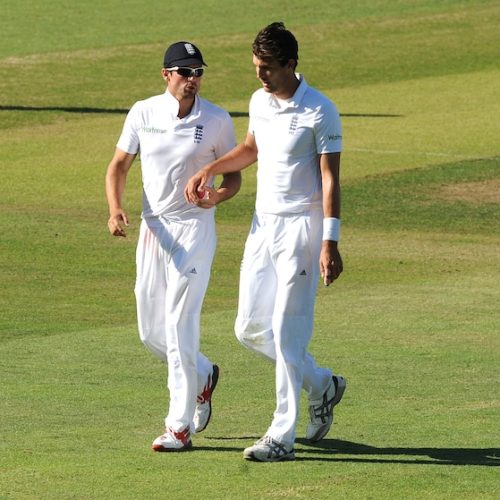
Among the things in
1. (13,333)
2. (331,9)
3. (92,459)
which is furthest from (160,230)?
(331,9)

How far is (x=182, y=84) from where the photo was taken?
983 centimetres

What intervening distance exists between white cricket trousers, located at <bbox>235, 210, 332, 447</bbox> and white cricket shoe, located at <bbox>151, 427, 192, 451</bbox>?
50 centimetres

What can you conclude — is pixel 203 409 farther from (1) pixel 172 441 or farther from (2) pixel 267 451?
(2) pixel 267 451

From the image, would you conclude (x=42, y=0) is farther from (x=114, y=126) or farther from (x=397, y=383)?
(x=397, y=383)

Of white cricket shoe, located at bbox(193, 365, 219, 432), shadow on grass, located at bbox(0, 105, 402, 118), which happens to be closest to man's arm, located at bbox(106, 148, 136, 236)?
white cricket shoe, located at bbox(193, 365, 219, 432)

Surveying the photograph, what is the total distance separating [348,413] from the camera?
1055cm

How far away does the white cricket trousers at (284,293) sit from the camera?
9.30m

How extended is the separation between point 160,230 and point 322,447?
158cm

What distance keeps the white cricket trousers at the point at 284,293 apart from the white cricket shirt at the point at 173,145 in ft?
1.95

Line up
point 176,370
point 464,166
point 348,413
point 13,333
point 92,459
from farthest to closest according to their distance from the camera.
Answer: point 464,166 < point 13,333 < point 348,413 < point 176,370 < point 92,459

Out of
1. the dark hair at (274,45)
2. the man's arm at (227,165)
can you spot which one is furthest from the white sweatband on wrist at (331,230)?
the dark hair at (274,45)

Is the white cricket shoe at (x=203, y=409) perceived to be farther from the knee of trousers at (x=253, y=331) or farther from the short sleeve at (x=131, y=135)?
the short sleeve at (x=131, y=135)

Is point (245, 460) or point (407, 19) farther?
point (407, 19)

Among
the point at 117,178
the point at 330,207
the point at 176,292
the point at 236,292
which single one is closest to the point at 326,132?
the point at 330,207
